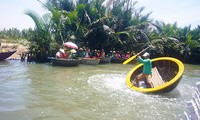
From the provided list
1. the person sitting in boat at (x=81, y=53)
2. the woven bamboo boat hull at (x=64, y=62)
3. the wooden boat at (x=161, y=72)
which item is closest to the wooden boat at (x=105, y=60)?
the person sitting in boat at (x=81, y=53)

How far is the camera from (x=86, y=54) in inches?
664

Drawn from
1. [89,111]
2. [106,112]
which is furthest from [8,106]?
[106,112]

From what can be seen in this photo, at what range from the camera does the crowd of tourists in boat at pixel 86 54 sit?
1438 centimetres

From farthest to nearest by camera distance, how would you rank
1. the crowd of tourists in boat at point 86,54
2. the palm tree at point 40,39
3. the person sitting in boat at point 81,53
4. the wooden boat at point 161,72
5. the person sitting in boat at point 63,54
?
the person sitting in boat at point 81,53
the palm tree at point 40,39
the crowd of tourists in boat at point 86,54
the person sitting in boat at point 63,54
the wooden boat at point 161,72

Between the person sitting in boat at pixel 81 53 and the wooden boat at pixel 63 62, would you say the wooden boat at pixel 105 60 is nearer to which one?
the person sitting in boat at pixel 81 53

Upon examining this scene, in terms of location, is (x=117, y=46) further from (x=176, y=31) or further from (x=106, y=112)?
(x=106, y=112)

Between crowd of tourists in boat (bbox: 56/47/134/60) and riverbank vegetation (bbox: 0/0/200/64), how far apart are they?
2.32ft

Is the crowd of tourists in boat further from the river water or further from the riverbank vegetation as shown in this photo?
the river water

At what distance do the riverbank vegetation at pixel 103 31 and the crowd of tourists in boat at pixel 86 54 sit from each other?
2.32ft

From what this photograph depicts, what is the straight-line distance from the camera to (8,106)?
18.7 ft

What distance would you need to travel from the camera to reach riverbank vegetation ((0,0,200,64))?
50.9 feet

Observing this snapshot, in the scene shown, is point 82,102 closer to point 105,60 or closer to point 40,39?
point 40,39

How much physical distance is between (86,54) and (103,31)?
115 inches

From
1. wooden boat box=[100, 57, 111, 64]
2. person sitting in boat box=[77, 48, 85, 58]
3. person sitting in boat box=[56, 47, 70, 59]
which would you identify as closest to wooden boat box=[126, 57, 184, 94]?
person sitting in boat box=[56, 47, 70, 59]
